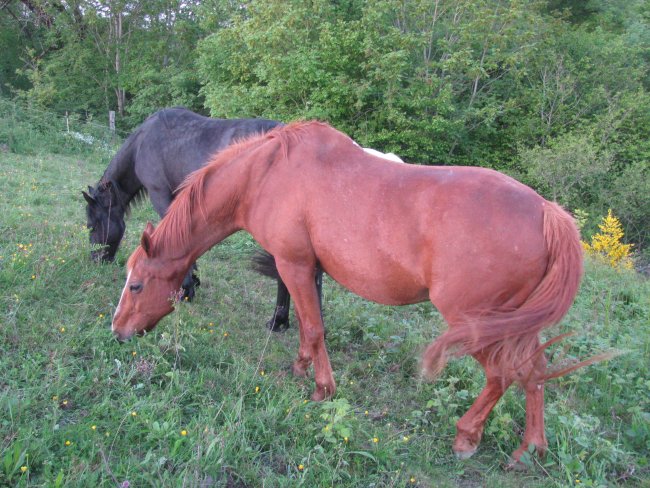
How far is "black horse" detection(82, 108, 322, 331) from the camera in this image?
→ 14.7 ft

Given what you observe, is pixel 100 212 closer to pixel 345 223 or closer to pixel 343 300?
pixel 343 300

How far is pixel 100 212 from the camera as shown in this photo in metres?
5.10

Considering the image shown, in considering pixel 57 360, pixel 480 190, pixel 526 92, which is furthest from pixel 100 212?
pixel 526 92

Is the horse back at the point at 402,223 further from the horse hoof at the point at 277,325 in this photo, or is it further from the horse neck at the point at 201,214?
the horse hoof at the point at 277,325

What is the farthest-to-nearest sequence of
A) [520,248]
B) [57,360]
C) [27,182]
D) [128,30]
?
[128,30], [27,182], [57,360], [520,248]

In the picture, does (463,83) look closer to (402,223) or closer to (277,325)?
(277,325)

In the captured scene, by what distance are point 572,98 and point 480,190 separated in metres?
16.9

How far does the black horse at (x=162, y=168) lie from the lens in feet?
14.7

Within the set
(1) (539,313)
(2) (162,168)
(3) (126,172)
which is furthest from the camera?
(3) (126,172)

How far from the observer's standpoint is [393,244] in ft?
8.59

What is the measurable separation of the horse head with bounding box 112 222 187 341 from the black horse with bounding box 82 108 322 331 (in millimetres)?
965

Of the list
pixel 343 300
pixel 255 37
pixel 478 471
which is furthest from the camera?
pixel 255 37

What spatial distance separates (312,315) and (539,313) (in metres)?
1.42

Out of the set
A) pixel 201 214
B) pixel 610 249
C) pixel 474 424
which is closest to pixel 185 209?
pixel 201 214
